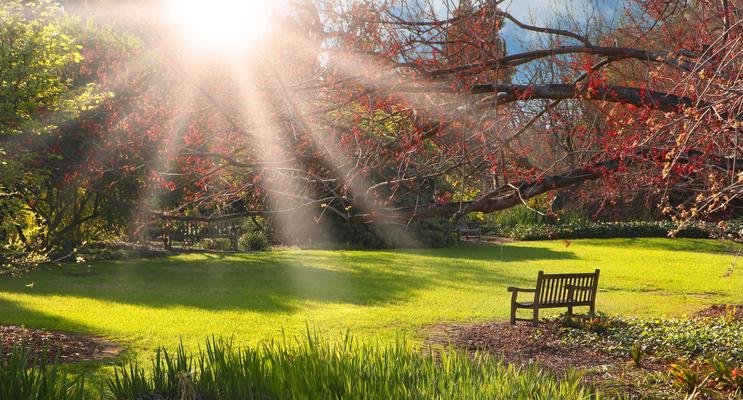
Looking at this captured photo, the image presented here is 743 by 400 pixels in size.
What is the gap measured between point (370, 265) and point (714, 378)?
1375 cm

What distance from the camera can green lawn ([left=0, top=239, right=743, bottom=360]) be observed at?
11.1 meters

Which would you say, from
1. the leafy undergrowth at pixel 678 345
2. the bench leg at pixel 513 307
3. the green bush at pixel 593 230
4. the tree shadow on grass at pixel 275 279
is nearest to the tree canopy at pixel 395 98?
the leafy undergrowth at pixel 678 345

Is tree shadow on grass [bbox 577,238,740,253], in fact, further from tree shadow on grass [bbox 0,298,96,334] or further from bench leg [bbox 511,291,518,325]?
tree shadow on grass [bbox 0,298,96,334]

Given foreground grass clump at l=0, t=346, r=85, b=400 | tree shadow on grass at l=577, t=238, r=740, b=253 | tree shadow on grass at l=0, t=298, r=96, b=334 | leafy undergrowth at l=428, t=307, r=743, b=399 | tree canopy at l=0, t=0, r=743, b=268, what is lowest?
tree shadow on grass at l=0, t=298, r=96, b=334

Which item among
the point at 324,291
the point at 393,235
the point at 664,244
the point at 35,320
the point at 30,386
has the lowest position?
the point at 35,320

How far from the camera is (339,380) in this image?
457 centimetres

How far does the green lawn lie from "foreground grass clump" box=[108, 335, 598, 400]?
3468 mm

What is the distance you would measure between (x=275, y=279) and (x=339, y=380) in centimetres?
1293

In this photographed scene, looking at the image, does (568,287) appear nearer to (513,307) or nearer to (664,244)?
(513,307)

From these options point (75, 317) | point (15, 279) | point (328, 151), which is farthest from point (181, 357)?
point (15, 279)

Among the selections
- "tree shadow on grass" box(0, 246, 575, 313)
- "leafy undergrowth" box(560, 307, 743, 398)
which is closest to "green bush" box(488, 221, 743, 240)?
"tree shadow on grass" box(0, 246, 575, 313)

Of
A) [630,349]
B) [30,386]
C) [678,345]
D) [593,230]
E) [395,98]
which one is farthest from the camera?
[593,230]

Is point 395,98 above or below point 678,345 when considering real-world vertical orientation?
above

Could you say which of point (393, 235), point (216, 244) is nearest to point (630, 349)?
point (393, 235)
